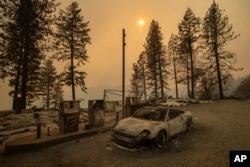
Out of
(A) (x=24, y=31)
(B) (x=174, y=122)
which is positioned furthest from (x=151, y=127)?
(A) (x=24, y=31)

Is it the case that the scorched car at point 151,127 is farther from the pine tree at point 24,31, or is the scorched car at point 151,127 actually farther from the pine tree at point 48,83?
the pine tree at point 48,83

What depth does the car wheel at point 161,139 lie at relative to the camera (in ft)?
26.3

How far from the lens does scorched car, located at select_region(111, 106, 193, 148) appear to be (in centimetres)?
779

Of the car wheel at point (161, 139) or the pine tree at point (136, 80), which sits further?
the pine tree at point (136, 80)

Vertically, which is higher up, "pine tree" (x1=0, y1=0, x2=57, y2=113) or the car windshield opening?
"pine tree" (x1=0, y1=0, x2=57, y2=113)

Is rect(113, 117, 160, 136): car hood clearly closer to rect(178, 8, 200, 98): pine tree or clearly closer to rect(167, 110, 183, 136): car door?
rect(167, 110, 183, 136): car door

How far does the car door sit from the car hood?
850 millimetres

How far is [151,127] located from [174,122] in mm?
1724

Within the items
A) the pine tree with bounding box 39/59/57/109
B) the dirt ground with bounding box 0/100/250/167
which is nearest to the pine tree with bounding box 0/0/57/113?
the dirt ground with bounding box 0/100/250/167

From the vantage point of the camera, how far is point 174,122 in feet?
30.2

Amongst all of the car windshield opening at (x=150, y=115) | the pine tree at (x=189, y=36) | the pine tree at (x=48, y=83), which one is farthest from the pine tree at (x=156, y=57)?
the car windshield opening at (x=150, y=115)

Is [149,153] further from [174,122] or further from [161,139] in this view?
[174,122]

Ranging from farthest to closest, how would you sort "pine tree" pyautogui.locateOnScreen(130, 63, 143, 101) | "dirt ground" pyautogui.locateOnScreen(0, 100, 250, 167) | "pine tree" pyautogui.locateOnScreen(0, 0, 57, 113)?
"pine tree" pyautogui.locateOnScreen(130, 63, 143, 101), "pine tree" pyautogui.locateOnScreen(0, 0, 57, 113), "dirt ground" pyautogui.locateOnScreen(0, 100, 250, 167)

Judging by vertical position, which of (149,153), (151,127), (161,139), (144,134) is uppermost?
(151,127)
